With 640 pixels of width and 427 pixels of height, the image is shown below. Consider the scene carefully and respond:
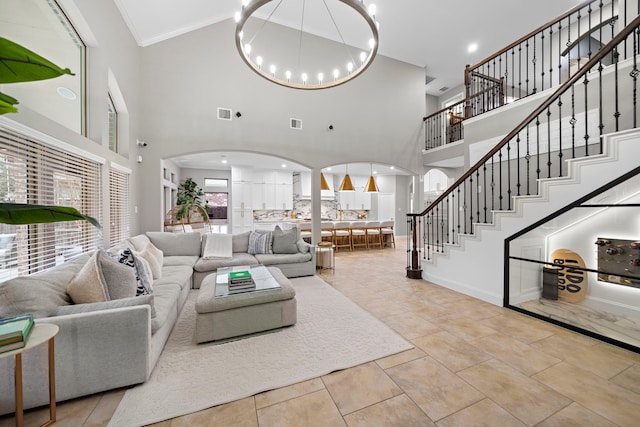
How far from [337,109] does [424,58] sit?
3.06 metres

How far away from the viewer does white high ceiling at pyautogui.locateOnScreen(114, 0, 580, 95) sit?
4395 millimetres

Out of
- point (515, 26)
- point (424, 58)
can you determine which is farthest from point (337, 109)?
point (515, 26)

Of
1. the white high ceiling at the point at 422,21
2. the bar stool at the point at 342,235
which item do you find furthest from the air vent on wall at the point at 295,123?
the bar stool at the point at 342,235

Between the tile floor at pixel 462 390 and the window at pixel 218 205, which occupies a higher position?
the window at pixel 218 205

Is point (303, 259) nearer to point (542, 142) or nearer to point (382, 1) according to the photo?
point (542, 142)

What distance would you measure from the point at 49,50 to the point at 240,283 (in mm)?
2860

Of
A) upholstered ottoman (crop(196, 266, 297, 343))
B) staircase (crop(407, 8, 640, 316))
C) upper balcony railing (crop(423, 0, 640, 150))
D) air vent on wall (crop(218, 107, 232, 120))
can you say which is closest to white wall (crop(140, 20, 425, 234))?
air vent on wall (crop(218, 107, 232, 120))

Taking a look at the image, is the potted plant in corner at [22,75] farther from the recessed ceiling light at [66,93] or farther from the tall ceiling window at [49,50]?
the recessed ceiling light at [66,93]

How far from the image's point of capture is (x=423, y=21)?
563 centimetres

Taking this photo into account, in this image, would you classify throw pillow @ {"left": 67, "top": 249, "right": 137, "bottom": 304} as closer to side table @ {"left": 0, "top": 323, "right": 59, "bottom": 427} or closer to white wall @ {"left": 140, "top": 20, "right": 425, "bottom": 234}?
side table @ {"left": 0, "top": 323, "right": 59, "bottom": 427}

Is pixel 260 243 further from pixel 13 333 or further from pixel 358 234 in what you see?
pixel 358 234

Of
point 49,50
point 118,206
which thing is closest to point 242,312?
point 118,206

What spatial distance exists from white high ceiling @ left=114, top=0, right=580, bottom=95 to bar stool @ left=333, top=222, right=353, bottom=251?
473cm

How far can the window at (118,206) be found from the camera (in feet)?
11.6
